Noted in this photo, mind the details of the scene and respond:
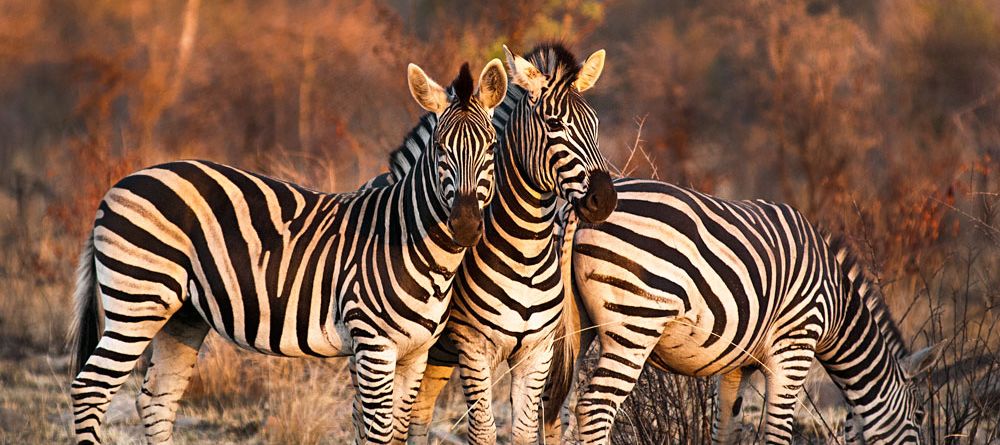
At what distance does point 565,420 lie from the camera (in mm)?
5789

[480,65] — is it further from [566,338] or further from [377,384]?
[377,384]

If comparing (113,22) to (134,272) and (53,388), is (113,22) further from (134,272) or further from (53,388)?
(134,272)

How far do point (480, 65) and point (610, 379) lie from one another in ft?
18.6

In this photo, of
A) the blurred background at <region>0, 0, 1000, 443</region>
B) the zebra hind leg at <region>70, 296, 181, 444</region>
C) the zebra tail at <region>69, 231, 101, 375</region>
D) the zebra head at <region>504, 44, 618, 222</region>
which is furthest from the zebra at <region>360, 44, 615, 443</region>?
the zebra tail at <region>69, 231, 101, 375</region>

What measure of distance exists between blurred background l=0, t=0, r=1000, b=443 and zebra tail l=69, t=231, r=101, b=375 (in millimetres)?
1587

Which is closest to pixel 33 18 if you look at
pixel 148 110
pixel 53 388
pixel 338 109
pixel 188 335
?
pixel 148 110

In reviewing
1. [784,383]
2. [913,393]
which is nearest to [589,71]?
[784,383]

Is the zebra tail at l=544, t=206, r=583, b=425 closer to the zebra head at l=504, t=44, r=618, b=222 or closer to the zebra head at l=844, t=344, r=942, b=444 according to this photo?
the zebra head at l=504, t=44, r=618, b=222

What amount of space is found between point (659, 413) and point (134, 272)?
111 inches

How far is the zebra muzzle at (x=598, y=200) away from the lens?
4.41m

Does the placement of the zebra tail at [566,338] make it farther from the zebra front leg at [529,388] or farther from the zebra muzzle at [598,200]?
the zebra muzzle at [598,200]

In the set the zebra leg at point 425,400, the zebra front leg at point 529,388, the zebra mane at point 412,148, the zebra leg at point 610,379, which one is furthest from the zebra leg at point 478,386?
the zebra mane at point 412,148

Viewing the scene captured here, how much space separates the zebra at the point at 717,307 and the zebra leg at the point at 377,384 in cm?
87

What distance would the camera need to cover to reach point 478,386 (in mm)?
5008
